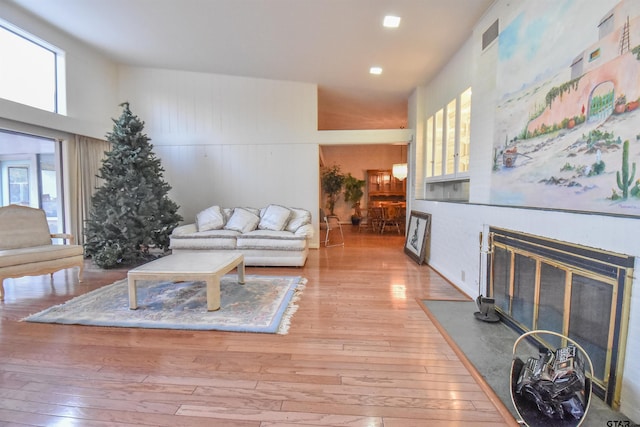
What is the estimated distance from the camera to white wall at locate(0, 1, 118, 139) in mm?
4234

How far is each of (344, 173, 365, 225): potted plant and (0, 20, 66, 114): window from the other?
25.1 ft

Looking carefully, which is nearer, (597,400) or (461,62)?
(597,400)

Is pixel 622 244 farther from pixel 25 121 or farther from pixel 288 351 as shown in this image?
pixel 25 121

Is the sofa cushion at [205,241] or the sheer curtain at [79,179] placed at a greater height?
the sheer curtain at [79,179]

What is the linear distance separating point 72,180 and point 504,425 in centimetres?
665

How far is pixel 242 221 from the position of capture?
529 centimetres

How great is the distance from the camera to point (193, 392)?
1793 mm

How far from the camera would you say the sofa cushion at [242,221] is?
17.1ft

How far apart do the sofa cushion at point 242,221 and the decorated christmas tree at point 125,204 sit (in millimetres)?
1213

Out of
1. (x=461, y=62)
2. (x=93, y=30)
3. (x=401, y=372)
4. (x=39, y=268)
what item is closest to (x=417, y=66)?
(x=461, y=62)

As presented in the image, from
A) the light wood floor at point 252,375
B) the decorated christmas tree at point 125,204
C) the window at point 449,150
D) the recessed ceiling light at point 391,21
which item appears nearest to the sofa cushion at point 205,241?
the decorated christmas tree at point 125,204

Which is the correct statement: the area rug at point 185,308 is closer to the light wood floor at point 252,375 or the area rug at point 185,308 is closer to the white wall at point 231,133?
the light wood floor at point 252,375

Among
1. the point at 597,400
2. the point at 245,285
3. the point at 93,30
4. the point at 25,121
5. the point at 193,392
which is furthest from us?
the point at 93,30

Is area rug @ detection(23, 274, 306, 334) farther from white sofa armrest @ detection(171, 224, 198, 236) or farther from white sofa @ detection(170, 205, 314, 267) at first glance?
white sofa armrest @ detection(171, 224, 198, 236)
